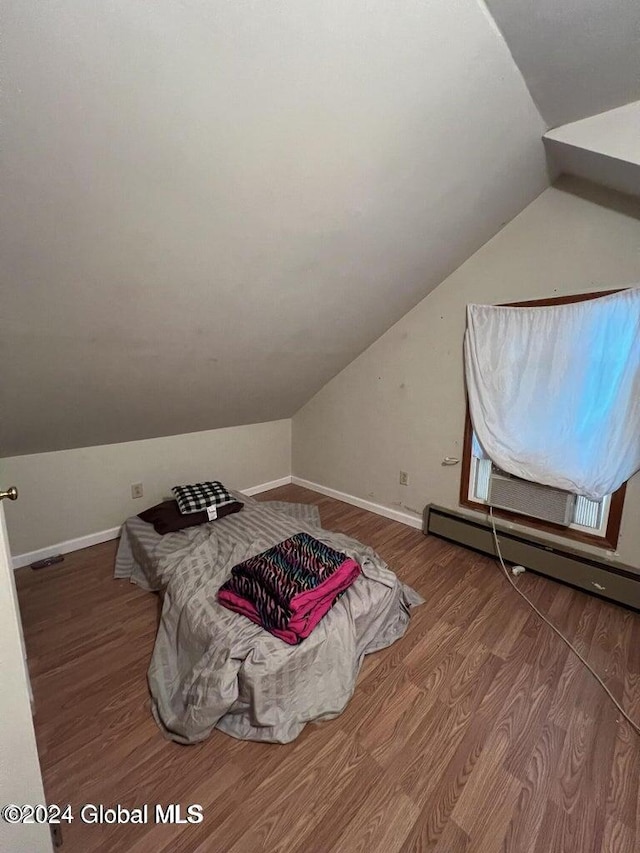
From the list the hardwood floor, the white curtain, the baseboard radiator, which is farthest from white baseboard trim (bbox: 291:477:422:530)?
the hardwood floor

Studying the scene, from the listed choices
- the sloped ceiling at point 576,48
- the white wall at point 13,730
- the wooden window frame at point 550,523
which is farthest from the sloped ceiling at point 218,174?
the white wall at point 13,730

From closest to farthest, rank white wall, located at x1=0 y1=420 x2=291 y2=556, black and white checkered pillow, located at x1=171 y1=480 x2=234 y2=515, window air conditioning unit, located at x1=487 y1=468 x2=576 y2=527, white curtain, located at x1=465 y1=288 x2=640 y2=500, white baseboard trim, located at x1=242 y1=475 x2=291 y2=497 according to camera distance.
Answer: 1. white curtain, located at x1=465 y1=288 x2=640 y2=500
2. window air conditioning unit, located at x1=487 y1=468 x2=576 y2=527
3. white wall, located at x1=0 y1=420 x2=291 y2=556
4. black and white checkered pillow, located at x1=171 y1=480 x2=234 y2=515
5. white baseboard trim, located at x1=242 y1=475 x2=291 y2=497

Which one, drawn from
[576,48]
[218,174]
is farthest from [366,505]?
[576,48]

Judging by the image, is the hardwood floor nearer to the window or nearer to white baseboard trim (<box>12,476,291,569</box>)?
the window

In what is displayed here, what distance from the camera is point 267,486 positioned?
3719 millimetres

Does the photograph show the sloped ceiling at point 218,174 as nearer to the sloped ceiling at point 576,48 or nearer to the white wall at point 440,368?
the sloped ceiling at point 576,48

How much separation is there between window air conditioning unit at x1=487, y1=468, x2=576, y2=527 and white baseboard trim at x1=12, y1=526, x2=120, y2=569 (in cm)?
281

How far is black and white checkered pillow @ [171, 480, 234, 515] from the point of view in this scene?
2387 mm

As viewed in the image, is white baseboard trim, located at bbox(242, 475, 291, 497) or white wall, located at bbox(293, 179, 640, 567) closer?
white wall, located at bbox(293, 179, 640, 567)

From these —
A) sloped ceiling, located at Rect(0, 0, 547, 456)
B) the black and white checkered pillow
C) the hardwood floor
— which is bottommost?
the hardwood floor

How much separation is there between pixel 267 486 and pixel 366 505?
1103 millimetres

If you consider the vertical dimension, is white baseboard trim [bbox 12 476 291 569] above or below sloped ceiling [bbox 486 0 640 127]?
below

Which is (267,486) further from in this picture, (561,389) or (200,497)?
(561,389)

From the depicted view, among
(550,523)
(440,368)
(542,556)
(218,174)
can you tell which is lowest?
(542,556)
